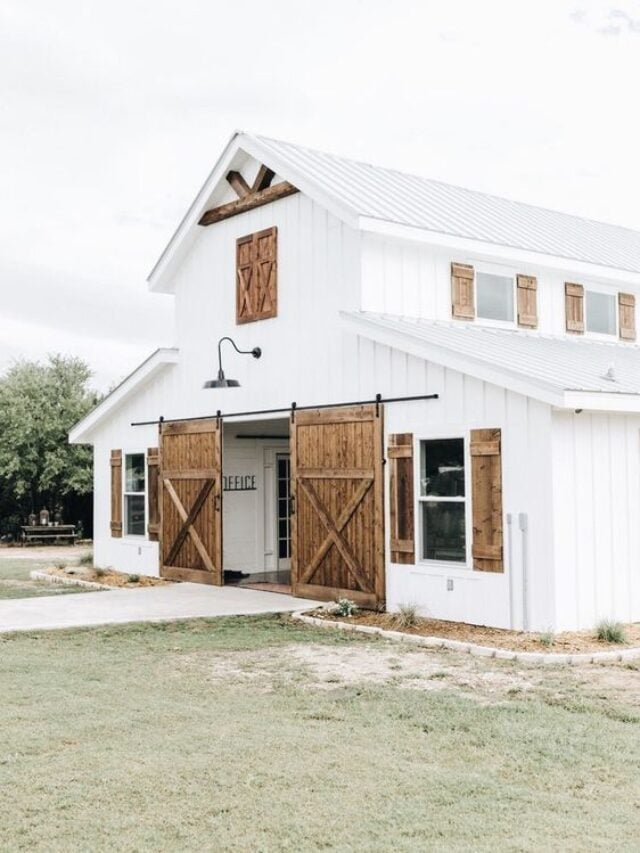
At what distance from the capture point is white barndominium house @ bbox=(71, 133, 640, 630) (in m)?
11.4

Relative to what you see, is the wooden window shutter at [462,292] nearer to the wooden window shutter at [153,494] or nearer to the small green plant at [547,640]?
the small green plant at [547,640]

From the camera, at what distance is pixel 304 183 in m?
14.5

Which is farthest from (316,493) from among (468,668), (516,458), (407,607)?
(468,668)

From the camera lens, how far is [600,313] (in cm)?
1736

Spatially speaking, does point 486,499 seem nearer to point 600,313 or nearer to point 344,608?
point 344,608

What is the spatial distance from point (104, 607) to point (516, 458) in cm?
600

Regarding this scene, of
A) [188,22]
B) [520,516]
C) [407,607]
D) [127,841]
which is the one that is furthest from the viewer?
[188,22]

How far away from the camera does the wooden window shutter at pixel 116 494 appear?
1875 cm

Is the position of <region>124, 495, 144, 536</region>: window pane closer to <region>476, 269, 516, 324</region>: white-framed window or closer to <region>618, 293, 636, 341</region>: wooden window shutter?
<region>476, 269, 516, 324</region>: white-framed window

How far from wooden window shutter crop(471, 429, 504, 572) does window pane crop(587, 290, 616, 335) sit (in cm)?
618

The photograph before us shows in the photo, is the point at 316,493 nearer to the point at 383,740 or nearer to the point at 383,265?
the point at 383,265

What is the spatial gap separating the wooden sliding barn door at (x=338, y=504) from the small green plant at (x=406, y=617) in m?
0.88

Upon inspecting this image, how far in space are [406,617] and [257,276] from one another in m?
6.17

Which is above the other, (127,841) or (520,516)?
(520,516)
